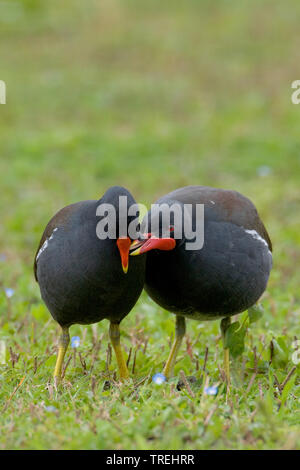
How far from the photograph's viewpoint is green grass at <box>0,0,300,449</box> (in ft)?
11.8

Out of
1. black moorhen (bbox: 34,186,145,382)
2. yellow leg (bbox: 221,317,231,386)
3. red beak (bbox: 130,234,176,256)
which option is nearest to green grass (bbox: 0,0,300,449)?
yellow leg (bbox: 221,317,231,386)

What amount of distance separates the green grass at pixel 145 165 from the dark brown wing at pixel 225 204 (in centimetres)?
81

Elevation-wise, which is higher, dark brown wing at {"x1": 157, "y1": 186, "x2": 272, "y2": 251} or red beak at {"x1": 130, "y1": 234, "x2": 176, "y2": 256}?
dark brown wing at {"x1": 157, "y1": 186, "x2": 272, "y2": 251}

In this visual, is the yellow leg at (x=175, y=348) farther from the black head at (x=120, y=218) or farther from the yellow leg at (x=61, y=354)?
the black head at (x=120, y=218)

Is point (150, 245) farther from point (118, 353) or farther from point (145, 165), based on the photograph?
point (145, 165)

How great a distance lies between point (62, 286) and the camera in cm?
403

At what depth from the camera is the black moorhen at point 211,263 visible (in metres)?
4.09

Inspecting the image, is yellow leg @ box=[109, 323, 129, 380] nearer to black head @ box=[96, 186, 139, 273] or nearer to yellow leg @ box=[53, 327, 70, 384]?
yellow leg @ box=[53, 327, 70, 384]

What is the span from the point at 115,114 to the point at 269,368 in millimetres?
8522

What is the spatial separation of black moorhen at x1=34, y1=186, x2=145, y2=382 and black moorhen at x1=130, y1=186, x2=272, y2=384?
171 millimetres

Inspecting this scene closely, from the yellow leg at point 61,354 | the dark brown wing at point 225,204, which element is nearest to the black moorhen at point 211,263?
the dark brown wing at point 225,204

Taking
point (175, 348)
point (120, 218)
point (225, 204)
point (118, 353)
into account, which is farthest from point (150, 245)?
point (175, 348)

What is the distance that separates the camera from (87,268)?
3.92 metres
